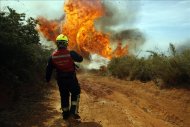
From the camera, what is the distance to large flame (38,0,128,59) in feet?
84.9

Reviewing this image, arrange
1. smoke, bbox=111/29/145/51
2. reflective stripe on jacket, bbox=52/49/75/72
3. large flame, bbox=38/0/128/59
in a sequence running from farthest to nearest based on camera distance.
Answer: smoke, bbox=111/29/145/51, large flame, bbox=38/0/128/59, reflective stripe on jacket, bbox=52/49/75/72

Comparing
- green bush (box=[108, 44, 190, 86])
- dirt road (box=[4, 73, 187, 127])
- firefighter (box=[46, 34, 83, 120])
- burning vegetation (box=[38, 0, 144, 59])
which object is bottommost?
dirt road (box=[4, 73, 187, 127])

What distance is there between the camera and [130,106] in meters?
13.0

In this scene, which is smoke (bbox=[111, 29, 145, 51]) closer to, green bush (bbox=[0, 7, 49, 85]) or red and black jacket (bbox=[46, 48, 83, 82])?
green bush (bbox=[0, 7, 49, 85])

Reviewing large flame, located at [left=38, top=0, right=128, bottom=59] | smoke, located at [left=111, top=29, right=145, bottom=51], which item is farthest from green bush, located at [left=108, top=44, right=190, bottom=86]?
smoke, located at [left=111, top=29, right=145, bottom=51]

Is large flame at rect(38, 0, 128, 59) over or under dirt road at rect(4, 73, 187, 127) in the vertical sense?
over

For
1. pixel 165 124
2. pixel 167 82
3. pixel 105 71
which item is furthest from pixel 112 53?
pixel 165 124

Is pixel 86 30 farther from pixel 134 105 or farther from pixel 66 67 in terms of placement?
pixel 66 67

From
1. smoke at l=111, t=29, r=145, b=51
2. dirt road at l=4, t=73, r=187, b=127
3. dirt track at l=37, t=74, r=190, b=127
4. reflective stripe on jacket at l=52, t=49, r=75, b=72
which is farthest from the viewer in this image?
smoke at l=111, t=29, r=145, b=51

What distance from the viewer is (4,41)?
10758mm

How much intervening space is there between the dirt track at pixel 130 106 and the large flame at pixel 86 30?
8643mm

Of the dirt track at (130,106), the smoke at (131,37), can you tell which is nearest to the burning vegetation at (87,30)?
the smoke at (131,37)

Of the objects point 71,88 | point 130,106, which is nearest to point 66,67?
point 71,88

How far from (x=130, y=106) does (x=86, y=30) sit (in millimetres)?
13868
